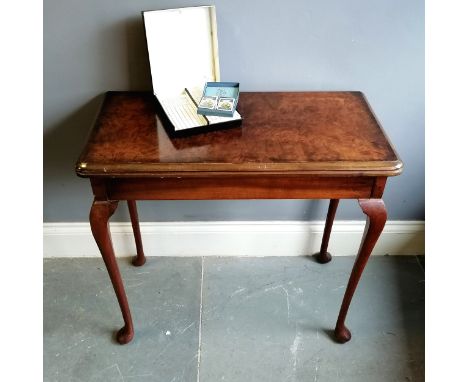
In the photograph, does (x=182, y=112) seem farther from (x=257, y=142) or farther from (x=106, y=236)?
(x=106, y=236)

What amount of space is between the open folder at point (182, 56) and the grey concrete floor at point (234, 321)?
77cm

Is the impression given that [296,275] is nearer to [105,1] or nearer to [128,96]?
[128,96]

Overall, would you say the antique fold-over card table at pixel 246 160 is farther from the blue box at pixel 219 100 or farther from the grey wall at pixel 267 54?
the grey wall at pixel 267 54

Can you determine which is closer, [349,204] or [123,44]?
[123,44]

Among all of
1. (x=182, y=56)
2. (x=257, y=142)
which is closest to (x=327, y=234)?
(x=257, y=142)

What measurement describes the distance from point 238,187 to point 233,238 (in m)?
0.68

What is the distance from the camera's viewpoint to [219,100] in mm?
1251

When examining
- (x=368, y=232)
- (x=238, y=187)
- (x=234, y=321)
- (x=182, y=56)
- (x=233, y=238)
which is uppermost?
(x=182, y=56)

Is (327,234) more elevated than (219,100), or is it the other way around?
(219,100)

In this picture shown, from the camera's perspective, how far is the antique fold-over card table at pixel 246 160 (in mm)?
1132

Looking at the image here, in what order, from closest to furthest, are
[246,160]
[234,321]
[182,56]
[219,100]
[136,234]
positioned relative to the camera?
[246,160], [219,100], [182,56], [234,321], [136,234]

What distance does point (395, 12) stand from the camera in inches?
54.6
